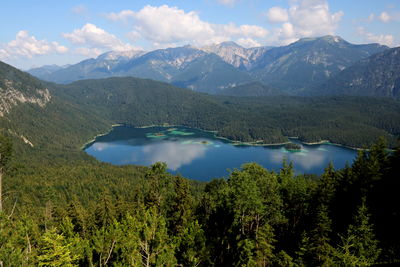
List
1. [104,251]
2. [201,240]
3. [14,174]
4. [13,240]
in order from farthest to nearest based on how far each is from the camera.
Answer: [14,174]
[201,240]
[104,251]
[13,240]

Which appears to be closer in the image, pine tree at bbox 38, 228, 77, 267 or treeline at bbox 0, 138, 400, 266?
pine tree at bbox 38, 228, 77, 267

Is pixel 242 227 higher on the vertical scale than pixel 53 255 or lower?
lower

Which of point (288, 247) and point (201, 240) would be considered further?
point (288, 247)

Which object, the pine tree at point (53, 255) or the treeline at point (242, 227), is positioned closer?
the pine tree at point (53, 255)

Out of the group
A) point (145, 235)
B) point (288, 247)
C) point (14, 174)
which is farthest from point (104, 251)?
point (14, 174)

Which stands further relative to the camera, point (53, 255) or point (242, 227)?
point (242, 227)

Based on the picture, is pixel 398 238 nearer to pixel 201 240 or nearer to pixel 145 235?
pixel 201 240

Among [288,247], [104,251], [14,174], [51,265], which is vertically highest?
[51,265]

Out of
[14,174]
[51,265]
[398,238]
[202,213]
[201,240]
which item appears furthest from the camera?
[14,174]
